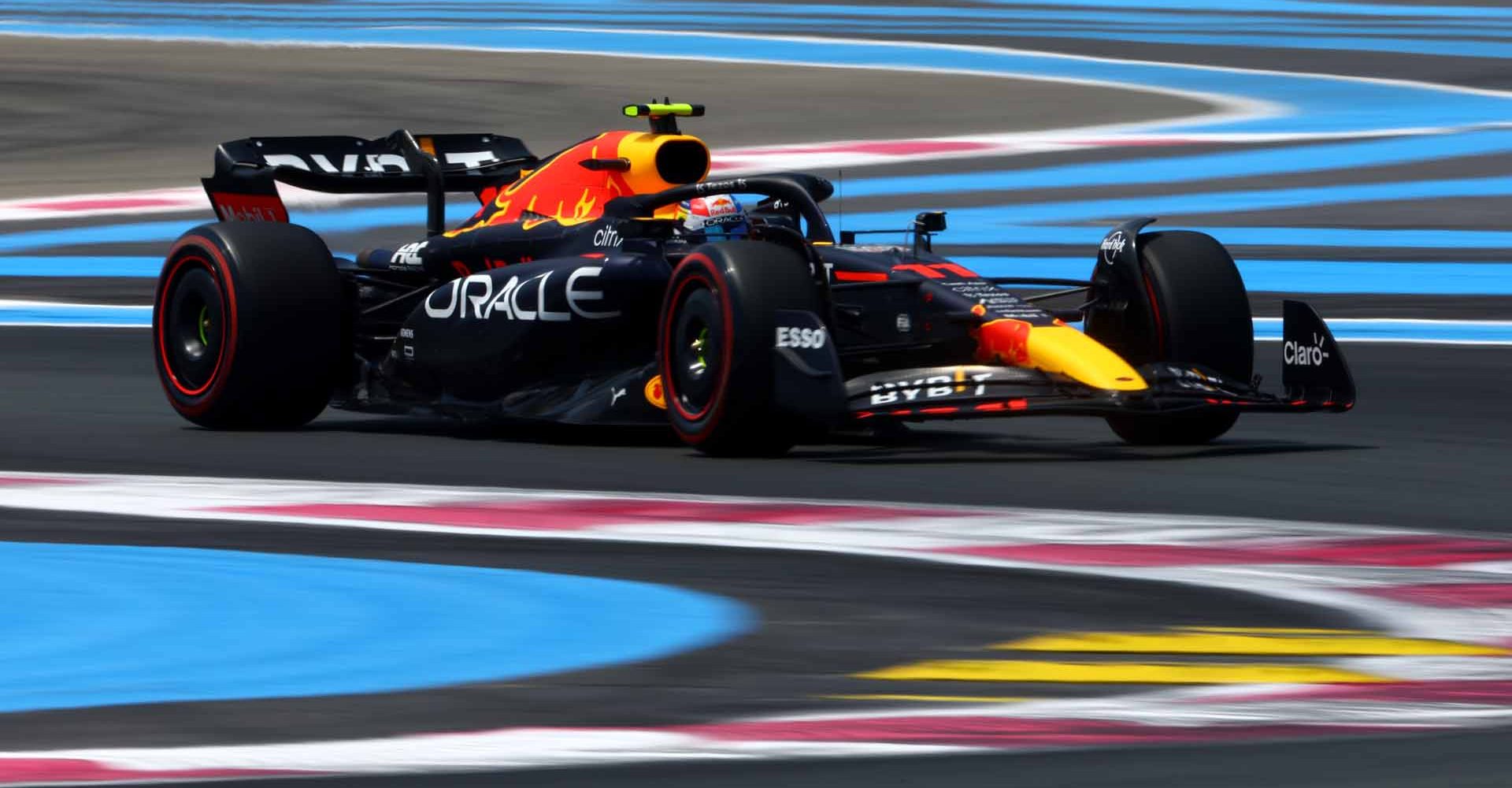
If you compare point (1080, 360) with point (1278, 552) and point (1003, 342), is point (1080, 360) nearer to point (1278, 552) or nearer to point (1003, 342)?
point (1003, 342)

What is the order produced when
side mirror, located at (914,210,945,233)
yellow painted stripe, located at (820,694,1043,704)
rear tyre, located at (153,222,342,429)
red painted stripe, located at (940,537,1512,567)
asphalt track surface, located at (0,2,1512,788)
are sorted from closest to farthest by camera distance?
asphalt track surface, located at (0,2,1512,788), yellow painted stripe, located at (820,694,1043,704), red painted stripe, located at (940,537,1512,567), side mirror, located at (914,210,945,233), rear tyre, located at (153,222,342,429)

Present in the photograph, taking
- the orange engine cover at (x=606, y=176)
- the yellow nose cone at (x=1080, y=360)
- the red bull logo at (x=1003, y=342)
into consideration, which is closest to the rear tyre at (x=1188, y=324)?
the yellow nose cone at (x=1080, y=360)

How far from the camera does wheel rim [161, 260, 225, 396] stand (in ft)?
37.0

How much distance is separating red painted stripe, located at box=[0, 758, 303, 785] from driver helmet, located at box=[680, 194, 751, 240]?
6.29 m

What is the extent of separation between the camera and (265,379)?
36.5ft

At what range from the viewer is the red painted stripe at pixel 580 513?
27.5ft

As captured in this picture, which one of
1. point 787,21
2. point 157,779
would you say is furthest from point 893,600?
point 787,21

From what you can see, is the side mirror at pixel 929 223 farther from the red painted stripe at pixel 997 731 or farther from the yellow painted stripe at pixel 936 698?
the red painted stripe at pixel 997 731

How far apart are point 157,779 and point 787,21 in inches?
1486

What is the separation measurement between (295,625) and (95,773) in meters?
1.60

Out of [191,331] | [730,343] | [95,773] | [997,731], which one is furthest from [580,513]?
[95,773]

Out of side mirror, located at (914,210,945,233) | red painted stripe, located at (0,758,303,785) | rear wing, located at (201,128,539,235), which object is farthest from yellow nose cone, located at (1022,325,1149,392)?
red painted stripe, located at (0,758,303,785)

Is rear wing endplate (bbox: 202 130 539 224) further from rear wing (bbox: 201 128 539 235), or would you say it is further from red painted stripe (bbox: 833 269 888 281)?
red painted stripe (bbox: 833 269 888 281)

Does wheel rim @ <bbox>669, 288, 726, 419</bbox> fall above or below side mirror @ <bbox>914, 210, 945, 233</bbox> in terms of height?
below
